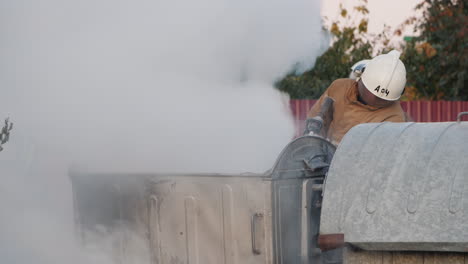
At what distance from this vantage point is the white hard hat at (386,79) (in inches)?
216

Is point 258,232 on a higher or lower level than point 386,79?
lower

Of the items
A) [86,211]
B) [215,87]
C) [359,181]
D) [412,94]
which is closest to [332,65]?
[412,94]

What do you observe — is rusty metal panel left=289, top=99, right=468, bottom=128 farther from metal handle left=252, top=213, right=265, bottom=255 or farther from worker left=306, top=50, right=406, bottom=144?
metal handle left=252, top=213, right=265, bottom=255

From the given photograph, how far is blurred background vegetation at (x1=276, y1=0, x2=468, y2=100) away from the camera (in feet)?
52.6

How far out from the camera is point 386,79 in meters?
5.48

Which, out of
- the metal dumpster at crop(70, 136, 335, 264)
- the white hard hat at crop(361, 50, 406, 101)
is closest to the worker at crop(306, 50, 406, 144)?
the white hard hat at crop(361, 50, 406, 101)

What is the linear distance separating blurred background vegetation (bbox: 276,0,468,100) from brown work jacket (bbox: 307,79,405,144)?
1003cm

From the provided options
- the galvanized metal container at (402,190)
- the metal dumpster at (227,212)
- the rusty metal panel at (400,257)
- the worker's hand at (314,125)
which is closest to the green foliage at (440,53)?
the worker's hand at (314,125)

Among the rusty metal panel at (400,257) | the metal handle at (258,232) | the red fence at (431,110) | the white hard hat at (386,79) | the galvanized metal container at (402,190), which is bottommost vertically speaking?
the red fence at (431,110)

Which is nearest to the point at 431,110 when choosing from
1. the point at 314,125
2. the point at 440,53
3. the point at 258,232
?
the point at 440,53

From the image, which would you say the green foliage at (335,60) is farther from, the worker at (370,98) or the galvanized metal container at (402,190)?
the galvanized metal container at (402,190)

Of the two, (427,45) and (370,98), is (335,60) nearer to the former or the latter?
(427,45)

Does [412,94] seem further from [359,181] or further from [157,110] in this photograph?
[359,181]

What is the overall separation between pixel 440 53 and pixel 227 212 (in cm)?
1505
